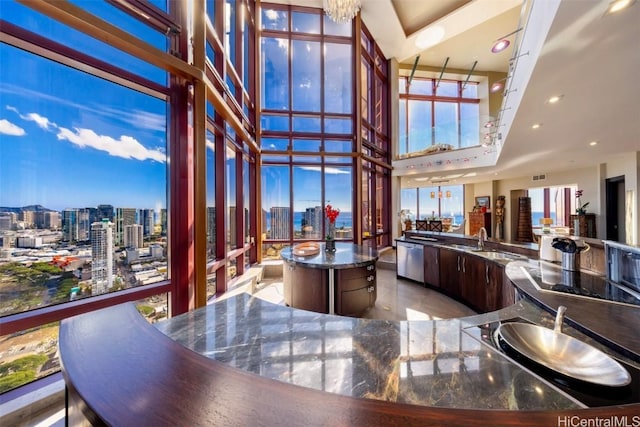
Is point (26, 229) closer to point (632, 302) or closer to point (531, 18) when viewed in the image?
point (632, 302)

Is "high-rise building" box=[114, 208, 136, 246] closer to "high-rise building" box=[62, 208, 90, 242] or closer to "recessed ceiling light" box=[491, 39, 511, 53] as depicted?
"high-rise building" box=[62, 208, 90, 242]

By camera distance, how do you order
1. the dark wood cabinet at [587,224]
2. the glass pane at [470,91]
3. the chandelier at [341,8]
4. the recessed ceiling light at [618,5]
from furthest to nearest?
the glass pane at [470,91] → the dark wood cabinet at [587,224] → the chandelier at [341,8] → the recessed ceiling light at [618,5]

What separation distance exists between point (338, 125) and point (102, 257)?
19.3 ft

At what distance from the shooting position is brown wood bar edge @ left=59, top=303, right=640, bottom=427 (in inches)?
18.2

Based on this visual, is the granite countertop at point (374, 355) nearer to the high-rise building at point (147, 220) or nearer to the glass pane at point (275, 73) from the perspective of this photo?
the high-rise building at point (147, 220)

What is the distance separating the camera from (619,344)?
1053 mm

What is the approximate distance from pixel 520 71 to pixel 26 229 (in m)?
5.05

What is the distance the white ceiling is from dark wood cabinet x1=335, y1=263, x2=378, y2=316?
290 cm

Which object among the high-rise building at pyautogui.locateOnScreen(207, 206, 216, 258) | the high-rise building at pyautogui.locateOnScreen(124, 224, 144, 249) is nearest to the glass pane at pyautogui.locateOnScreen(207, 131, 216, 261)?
the high-rise building at pyautogui.locateOnScreen(207, 206, 216, 258)

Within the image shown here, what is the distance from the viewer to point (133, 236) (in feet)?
7.83

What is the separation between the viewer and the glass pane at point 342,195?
21.7 feet

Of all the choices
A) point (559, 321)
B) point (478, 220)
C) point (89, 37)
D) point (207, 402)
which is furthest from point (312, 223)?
point (478, 220)

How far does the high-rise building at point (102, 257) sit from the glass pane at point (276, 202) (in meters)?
3.86

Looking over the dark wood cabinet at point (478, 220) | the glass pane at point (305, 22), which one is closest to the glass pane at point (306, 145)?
the glass pane at point (305, 22)
